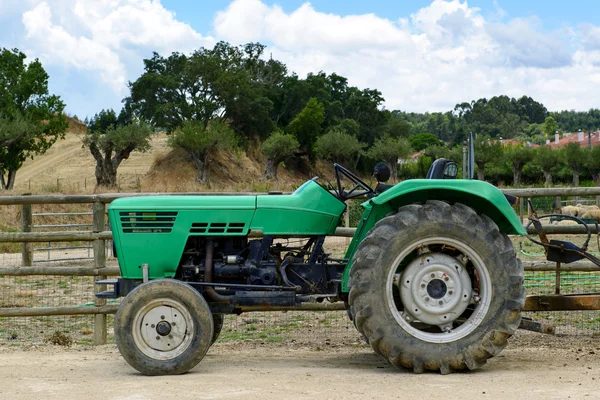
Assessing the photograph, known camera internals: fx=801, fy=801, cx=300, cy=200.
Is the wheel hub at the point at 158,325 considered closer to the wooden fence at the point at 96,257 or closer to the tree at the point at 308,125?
the wooden fence at the point at 96,257

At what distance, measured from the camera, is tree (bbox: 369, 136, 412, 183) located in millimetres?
63719

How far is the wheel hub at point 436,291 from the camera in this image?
575cm

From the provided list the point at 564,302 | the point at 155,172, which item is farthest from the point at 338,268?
the point at 155,172

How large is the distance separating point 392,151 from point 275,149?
11.8 m

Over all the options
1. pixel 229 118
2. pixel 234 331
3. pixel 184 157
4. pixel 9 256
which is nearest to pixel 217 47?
pixel 229 118

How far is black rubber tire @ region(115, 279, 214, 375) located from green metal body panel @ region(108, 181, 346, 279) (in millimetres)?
323

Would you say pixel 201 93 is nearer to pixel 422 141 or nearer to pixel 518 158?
pixel 518 158

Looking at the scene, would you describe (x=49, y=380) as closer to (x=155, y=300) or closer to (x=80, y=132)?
(x=155, y=300)

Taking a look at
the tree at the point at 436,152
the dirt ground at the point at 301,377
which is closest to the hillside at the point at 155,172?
the tree at the point at 436,152

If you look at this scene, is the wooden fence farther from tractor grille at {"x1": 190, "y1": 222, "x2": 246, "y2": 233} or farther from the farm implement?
tractor grille at {"x1": 190, "y1": 222, "x2": 246, "y2": 233}

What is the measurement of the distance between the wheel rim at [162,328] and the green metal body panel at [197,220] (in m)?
0.36

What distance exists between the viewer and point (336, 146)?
200 ft

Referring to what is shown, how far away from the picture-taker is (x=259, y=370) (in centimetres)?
589

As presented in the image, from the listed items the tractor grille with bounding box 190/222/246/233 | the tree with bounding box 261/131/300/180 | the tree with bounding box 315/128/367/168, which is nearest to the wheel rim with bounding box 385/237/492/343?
the tractor grille with bounding box 190/222/246/233
